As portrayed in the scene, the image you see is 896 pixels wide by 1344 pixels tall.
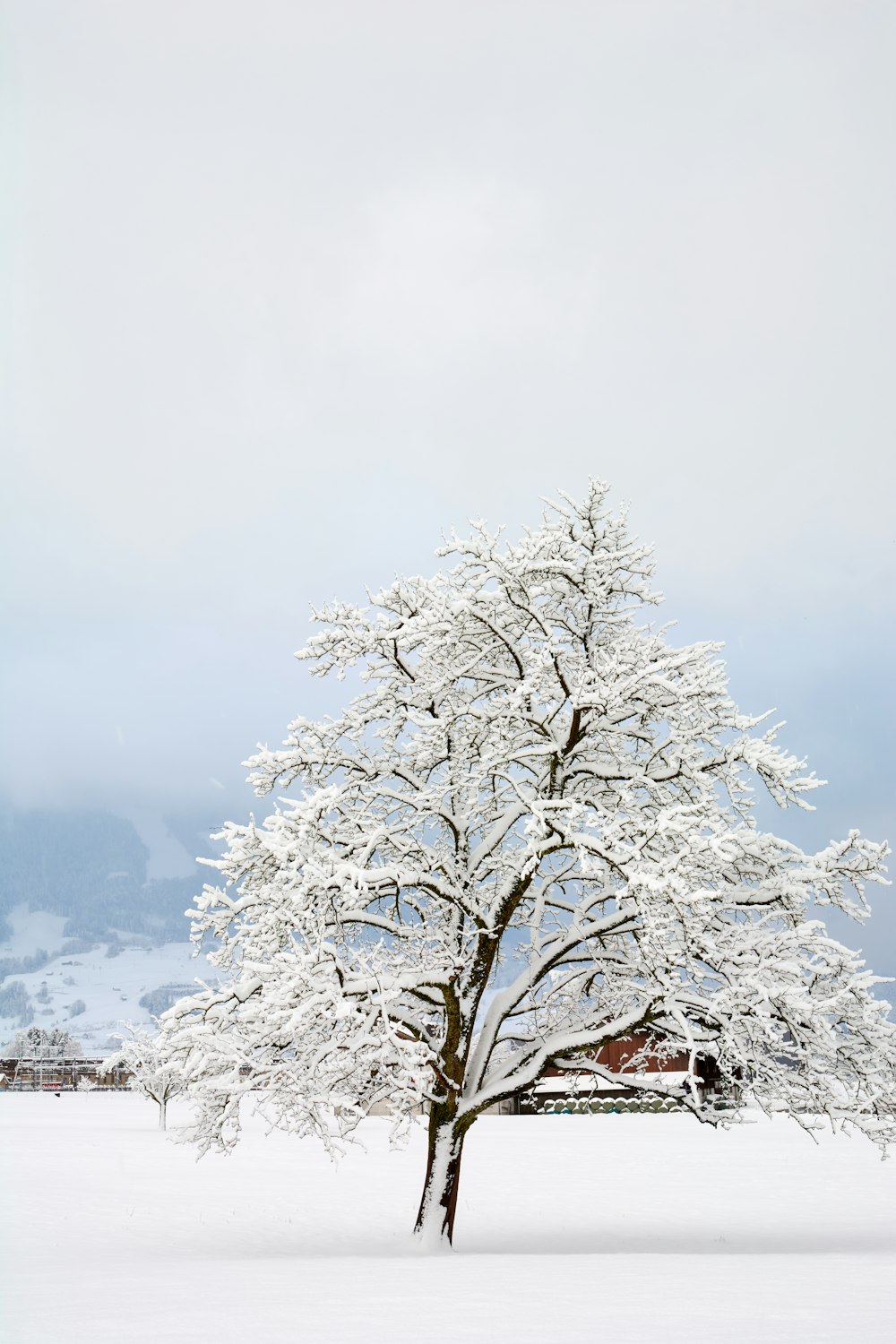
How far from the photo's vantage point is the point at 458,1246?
16.8 meters

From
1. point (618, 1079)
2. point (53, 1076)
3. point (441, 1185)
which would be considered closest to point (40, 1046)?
point (53, 1076)

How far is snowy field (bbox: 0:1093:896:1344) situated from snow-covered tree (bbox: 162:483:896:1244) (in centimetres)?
203

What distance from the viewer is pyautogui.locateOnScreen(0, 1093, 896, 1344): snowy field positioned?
8.91 m

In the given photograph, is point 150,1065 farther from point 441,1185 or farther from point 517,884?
point 517,884

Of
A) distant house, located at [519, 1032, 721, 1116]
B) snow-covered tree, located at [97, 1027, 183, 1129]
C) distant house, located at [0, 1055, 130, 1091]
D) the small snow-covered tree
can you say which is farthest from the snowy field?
the small snow-covered tree

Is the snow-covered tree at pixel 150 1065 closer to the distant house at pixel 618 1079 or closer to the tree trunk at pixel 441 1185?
the tree trunk at pixel 441 1185

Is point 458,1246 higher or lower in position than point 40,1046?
lower

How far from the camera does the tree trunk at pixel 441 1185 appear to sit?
15227mm

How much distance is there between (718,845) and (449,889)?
3.67 m

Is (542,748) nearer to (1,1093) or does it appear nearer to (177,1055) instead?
(177,1055)

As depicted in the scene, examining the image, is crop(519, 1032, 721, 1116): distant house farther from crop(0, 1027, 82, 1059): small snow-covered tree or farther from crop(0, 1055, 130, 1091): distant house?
crop(0, 1027, 82, 1059): small snow-covered tree

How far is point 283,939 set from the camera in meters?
14.8

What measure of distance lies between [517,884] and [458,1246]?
542 cm

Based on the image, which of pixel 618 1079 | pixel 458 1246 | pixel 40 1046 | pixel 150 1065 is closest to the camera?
pixel 618 1079
